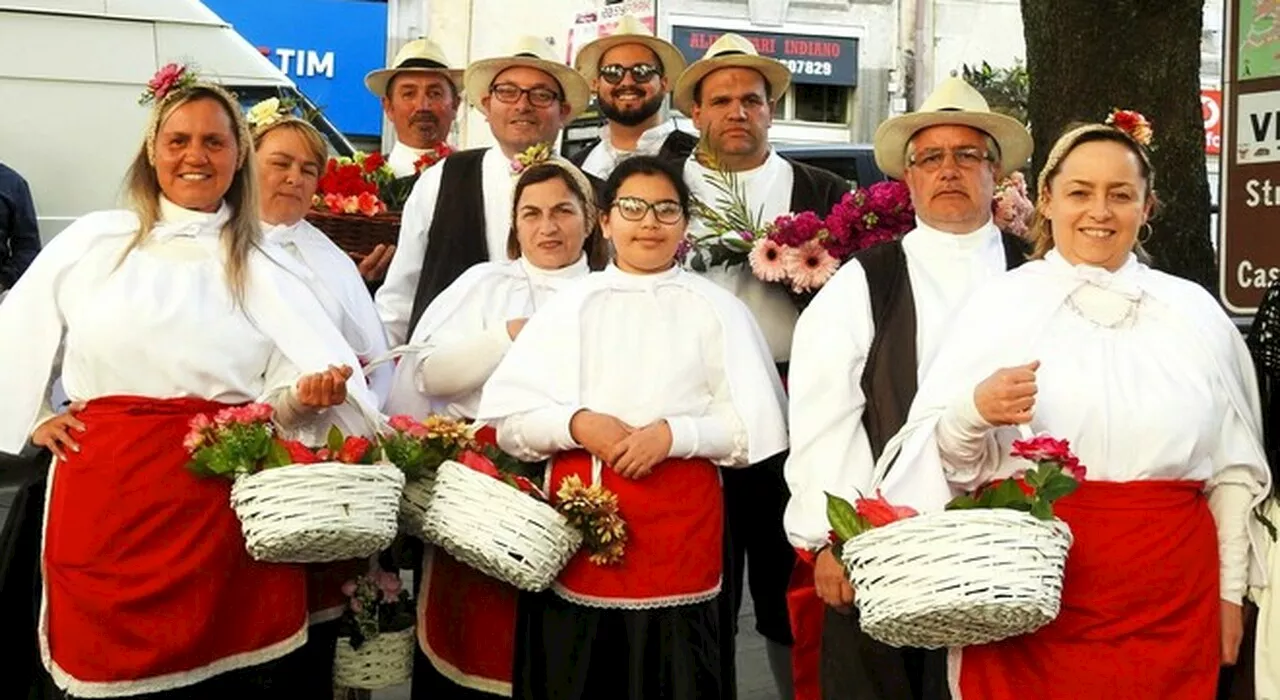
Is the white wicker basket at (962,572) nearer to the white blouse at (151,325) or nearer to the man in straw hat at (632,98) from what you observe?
the white blouse at (151,325)

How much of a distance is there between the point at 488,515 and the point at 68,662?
114cm

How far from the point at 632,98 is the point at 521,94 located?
0.40 m

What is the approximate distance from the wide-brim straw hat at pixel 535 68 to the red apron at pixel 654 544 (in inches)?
79.6

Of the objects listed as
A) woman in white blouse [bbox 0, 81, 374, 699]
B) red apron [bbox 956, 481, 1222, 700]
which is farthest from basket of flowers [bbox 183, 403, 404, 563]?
red apron [bbox 956, 481, 1222, 700]

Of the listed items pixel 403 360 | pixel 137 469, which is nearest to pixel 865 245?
pixel 403 360

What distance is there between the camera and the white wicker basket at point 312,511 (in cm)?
381

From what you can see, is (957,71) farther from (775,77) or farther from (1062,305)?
(1062,305)

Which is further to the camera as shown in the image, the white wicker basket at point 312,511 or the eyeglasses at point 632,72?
the eyeglasses at point 632,72

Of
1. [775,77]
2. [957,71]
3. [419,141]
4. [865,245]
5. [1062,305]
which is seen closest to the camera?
[1062,305]

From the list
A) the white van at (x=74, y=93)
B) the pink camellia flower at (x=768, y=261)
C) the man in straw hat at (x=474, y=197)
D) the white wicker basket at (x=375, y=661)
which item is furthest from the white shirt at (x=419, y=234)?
the white van at (x=74, y=93)

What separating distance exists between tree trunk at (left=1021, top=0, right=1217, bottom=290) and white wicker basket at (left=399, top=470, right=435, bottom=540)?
7.87 ft

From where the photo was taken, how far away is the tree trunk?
5430 mm

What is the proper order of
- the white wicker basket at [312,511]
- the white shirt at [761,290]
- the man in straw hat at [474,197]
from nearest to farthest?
the white wicker basket at [312,511] < the white shirt at [761,290] < the man in straw hat at [474,197]

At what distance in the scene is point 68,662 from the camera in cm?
408
